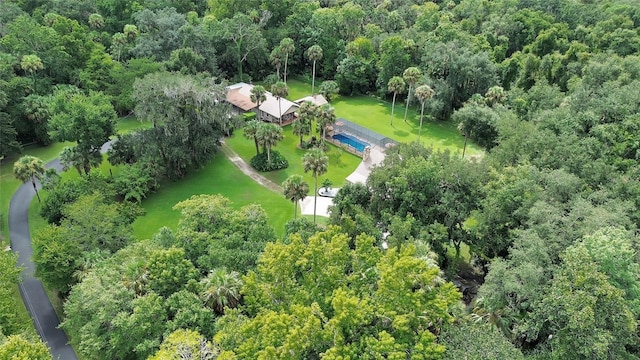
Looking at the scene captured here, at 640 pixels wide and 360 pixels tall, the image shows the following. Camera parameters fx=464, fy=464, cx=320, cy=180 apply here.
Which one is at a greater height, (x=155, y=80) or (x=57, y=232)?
(x=155, y=80)

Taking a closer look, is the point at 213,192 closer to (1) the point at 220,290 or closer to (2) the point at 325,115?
(2) the point at 325,115

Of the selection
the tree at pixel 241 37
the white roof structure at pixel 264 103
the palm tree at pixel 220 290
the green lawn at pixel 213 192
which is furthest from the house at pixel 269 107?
the palm tree at pixel 220 290

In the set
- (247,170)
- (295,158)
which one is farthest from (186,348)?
(295,158)

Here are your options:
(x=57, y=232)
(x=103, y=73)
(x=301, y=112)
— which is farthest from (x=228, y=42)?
(x=57, y=232)

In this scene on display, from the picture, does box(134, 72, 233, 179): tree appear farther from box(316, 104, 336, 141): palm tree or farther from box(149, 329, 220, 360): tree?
box(149, 329, 220, 360): tree

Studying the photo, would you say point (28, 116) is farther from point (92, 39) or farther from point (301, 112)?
point (301, 112)

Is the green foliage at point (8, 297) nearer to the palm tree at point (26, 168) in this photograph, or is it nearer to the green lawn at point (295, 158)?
the palm tree at point (26, 168)

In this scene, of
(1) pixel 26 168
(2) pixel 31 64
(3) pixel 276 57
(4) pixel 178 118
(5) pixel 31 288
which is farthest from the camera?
(3) pixel 276 57
